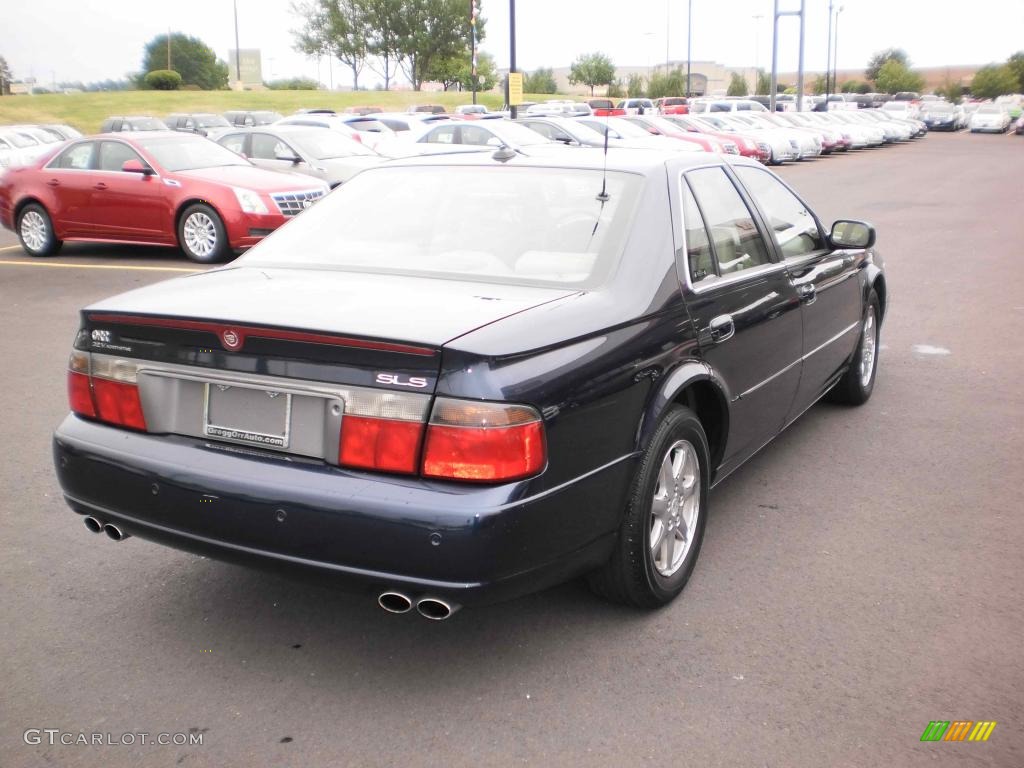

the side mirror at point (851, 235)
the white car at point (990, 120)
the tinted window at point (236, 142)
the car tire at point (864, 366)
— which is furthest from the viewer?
the white car at point (990, 120)

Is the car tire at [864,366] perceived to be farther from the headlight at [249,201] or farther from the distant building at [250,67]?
the distant building at [250,67]

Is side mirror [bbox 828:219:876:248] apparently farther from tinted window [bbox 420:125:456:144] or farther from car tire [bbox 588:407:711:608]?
tinted window [bbox 420:125:456:144]

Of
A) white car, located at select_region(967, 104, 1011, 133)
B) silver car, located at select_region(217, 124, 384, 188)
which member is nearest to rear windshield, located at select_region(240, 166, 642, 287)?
silver car, located at select_region(217, 124, 384, 188)

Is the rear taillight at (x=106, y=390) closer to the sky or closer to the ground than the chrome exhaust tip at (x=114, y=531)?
closer to the sky

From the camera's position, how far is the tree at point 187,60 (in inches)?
4294

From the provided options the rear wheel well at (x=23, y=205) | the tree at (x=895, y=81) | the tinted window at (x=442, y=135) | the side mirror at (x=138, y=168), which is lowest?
the rear wheel well at (x=23, y=205)

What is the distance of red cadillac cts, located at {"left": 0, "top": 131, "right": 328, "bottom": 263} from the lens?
12492 mm

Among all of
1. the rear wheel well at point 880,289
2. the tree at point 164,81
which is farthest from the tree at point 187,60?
the rear wheel well at point 880,289

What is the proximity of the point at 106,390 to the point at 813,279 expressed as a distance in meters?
3.30

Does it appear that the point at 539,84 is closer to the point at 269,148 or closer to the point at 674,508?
the point at 269,148

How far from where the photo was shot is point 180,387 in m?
3.29

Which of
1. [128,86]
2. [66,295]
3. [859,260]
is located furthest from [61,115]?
[859,260]

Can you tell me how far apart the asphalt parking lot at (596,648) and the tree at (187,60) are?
366 feet

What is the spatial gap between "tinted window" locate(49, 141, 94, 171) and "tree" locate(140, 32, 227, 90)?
329 feet
